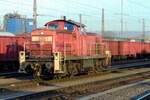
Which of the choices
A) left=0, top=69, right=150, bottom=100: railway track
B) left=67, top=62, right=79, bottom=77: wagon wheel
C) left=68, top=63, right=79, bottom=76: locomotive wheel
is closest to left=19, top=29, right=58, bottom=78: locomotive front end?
left=0, top=69, right=150, bottom=100: railway track

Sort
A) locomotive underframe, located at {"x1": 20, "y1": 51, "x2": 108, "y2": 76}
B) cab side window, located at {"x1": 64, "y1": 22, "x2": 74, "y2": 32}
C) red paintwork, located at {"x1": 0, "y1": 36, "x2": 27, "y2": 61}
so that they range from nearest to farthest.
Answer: locomotive underframe, located at {"x1": 20, "y1": 51, "x2": 108, "y2": 76} < cab side window, located at {"x1": 64, "y1": 22, "x2": 74, "y2": 32} < red paintwork, located at {"x1": 0, "y1": 36, "x2": 27, "y2": 61}

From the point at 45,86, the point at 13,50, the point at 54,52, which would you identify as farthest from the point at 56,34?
the point at 13,50

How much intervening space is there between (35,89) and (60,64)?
326 centimetres

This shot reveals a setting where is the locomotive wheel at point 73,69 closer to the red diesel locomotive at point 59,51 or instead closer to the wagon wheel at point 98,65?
the red diesel locomotive at point 59,51

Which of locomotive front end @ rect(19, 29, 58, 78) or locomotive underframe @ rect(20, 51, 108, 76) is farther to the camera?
locomotive front end @ rect(19, 29, 58, 78)

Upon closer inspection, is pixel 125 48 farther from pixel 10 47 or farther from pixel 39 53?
pixel 39 53

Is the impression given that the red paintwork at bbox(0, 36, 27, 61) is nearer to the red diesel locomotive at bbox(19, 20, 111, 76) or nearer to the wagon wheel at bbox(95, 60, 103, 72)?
the wagon wheel at bbox(95, 60, 103, 72)

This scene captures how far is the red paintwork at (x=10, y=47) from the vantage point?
25.8 metres

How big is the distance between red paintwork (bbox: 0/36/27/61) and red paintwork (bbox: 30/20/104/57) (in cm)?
602

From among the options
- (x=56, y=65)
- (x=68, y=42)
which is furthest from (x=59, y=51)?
(x=56, y=65)

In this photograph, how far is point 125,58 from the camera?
45.4 meters

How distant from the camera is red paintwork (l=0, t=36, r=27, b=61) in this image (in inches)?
1015

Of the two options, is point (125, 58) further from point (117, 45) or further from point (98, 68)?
point (98, 68)

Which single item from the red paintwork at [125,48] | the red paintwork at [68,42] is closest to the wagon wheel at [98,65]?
the red paintwork at [68,42]
